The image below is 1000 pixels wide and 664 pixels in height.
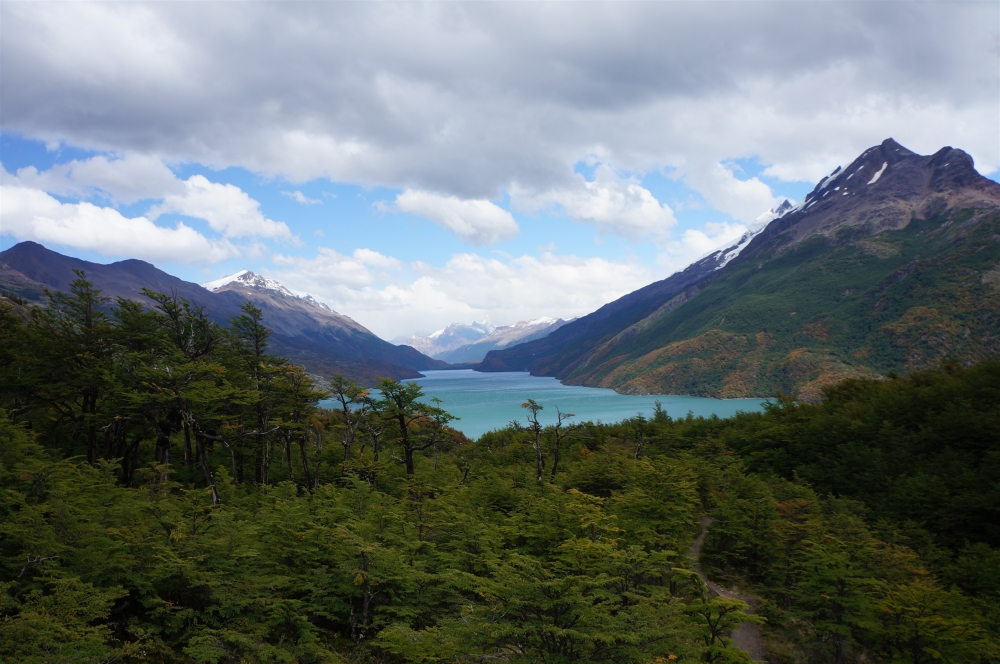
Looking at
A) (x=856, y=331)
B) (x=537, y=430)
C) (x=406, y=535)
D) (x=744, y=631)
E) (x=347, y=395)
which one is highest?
(x=856, y=331)

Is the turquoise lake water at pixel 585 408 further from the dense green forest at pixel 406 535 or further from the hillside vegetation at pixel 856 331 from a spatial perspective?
the dense green forest at pixel 406 535

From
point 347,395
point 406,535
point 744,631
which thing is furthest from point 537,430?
point 406,535

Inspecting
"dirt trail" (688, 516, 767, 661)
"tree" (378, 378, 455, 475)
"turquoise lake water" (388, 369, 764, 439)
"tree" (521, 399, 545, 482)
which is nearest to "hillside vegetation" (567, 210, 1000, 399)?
"turquoise lake water" (388, 369, 764, 439)

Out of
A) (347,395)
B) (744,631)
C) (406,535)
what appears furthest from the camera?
(347,395)

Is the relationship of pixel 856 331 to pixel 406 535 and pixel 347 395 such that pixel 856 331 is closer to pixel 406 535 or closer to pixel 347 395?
pixel 347 395

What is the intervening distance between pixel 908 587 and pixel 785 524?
635cm

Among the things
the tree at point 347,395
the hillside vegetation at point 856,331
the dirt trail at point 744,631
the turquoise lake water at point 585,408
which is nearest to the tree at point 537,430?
the dirt trail at point 744,631

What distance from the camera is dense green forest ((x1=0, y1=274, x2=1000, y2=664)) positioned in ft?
30.8

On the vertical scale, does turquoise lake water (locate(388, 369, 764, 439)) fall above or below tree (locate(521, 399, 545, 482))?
below

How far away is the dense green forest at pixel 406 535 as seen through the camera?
9398mm

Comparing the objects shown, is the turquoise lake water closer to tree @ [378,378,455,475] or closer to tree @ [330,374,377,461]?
tree @ [378,378,455,475]

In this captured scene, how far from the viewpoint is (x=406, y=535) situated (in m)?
14.4

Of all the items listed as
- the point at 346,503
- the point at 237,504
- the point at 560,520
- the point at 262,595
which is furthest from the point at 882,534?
the point at 237,504

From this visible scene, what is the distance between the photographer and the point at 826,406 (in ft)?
143
